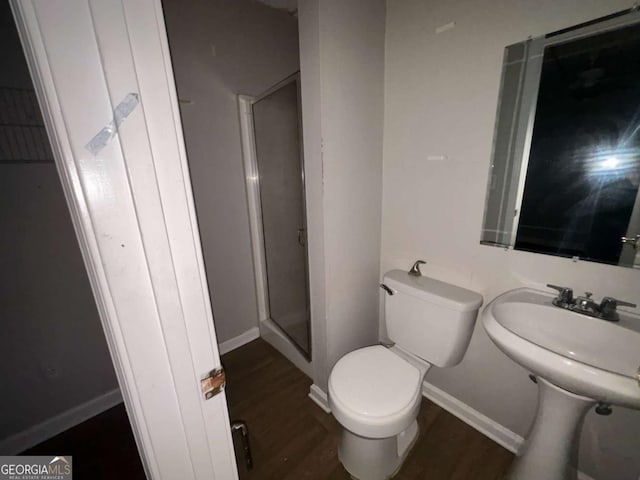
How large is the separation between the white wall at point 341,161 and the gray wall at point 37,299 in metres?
1.26

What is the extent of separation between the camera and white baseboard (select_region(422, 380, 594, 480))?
121cm

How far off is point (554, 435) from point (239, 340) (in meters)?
1.88

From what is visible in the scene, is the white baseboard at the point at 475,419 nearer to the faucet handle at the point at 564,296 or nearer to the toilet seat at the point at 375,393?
the toilet seat at the point at 375,393

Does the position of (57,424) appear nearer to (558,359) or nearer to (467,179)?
(558,359)

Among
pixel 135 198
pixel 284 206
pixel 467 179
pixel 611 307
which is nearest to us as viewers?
pixel 135 198

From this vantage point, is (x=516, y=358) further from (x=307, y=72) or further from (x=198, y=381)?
(x=307, y=72)

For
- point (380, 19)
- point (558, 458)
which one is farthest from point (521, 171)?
point (558, 458)

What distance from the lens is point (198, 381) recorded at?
18.3 inches

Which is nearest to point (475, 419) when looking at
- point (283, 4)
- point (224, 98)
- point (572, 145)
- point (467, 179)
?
point (467, 179)

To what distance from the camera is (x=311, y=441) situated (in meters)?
1.30

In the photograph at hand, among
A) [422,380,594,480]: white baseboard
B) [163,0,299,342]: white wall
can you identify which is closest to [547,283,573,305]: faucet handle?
[422,380,594,480]: white baseboard

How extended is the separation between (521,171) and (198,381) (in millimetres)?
1322

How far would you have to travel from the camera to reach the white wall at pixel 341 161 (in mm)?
1097

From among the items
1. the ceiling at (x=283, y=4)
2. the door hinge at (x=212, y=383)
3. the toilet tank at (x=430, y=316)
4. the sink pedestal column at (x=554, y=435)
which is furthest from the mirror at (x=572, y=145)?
the ceiling at (x=283, y=4)
